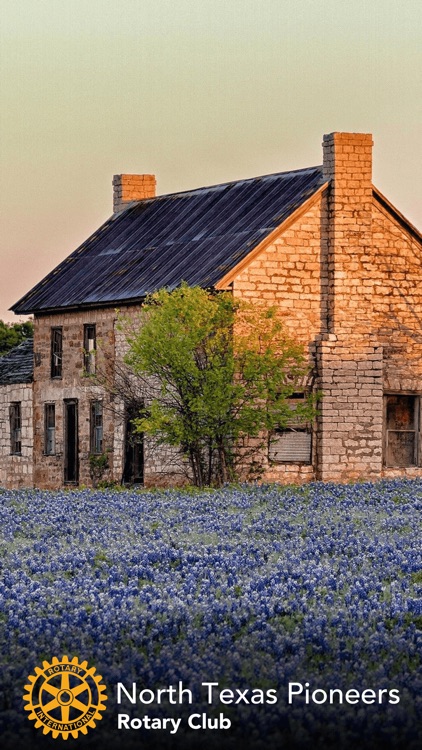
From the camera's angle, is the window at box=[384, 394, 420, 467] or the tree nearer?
the tree

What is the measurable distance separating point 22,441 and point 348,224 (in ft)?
→ 39.1

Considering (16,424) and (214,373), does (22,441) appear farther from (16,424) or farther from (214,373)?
(214,373)

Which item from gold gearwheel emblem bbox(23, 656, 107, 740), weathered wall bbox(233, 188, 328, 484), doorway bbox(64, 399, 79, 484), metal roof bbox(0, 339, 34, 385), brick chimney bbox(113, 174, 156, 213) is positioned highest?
brick chimney bbox(113, 174, 156, 213)

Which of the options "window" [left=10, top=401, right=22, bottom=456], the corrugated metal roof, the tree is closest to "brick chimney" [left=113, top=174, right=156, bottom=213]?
the corrugated metal roof

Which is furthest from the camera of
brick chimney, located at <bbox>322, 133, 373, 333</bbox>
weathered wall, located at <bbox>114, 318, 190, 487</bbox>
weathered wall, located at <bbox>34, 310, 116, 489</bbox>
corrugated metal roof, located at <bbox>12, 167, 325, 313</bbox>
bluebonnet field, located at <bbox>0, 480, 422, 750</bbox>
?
weathered wall, located at <bbox>34, 310, 116, 489</bbox>

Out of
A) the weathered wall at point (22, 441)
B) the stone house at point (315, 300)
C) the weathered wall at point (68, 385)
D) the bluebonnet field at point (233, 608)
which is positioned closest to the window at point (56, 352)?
the weathered wall at point (68, 385)

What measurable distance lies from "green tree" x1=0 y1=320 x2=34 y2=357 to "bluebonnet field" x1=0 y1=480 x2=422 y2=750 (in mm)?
52554

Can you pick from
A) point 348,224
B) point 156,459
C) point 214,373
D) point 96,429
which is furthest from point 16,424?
point 214,373

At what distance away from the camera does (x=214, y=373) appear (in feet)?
98.2

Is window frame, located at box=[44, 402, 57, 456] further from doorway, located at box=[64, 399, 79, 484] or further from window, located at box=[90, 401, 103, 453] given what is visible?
window, located at box=[90, 401, 103, 453]

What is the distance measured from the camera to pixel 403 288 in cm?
3519

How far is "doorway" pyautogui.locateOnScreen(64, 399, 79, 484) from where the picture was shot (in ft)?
127

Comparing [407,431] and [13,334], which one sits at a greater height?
[13,334]

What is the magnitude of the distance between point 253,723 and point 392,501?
43.1 feet
